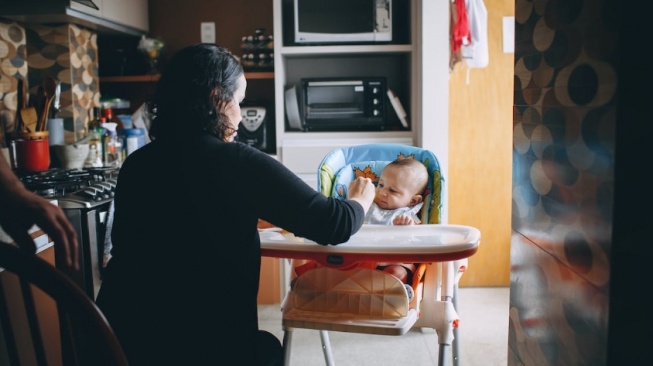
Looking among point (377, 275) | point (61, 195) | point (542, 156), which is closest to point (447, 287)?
point (377, 275)

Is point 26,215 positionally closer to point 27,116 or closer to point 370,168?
point 370,168

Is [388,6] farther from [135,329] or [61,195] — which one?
[135,329]

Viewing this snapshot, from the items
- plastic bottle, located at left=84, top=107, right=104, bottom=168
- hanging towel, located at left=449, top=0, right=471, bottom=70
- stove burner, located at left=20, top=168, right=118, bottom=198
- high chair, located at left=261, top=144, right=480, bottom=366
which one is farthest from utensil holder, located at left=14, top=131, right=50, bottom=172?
hanging towel, located at left=449, top=0, right=471, bottom=70

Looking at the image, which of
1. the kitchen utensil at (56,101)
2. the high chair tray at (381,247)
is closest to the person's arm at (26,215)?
the high chair tray at (381,247)

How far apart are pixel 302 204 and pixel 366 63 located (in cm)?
244

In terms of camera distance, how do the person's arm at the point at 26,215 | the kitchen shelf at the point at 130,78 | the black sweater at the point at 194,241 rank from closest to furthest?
the person's arm at the point at 26,215
the black sweater at the point at 194,241
the kitchen shelf at the point at 130,78

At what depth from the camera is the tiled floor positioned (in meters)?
2.85

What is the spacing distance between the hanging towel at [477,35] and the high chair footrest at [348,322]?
1.96m

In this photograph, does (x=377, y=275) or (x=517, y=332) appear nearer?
(x=517, y=332)

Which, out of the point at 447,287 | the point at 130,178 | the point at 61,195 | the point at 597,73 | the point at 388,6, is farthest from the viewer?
the point at 388,6

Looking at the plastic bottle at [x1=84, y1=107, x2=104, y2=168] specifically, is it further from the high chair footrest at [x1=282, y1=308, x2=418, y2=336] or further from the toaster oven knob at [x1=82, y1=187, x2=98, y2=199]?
the high chair footrest at [x1=282, y1=308, x2=418, y2=336]

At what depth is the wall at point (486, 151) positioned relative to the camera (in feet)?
12.1

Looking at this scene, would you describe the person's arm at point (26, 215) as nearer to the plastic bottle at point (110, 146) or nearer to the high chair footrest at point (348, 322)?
the high chair footrest at point (348, 322)

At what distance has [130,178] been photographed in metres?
1.50
